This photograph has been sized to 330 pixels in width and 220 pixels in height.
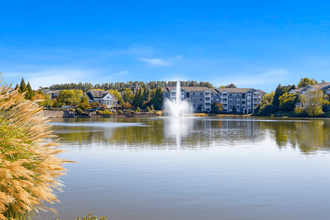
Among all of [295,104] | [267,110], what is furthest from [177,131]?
[267,110]

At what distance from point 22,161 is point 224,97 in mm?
142277

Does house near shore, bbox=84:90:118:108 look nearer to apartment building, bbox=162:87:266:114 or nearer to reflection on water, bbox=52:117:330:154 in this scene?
apartment building, bbox=162:87:266:114

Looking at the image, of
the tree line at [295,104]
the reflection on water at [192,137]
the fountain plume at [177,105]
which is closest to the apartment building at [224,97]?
the fountain plume at [177,105]

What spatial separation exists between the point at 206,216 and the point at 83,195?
3644 millimetres

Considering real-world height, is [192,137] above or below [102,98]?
below

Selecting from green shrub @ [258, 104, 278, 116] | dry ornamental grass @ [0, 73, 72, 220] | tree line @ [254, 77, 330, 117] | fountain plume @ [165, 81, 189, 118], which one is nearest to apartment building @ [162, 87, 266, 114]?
fountain plume @ [165, 81, 189, 118]

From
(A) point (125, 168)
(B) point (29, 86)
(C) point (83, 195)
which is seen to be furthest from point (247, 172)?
(B) point (29, 86)

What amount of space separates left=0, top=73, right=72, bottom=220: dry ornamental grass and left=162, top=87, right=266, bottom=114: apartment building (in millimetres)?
132013

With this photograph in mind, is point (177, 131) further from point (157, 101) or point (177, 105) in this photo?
point (177, 105)

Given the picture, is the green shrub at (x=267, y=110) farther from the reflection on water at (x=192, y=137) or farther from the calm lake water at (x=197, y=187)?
the calm lake water at (x=197, y=187)

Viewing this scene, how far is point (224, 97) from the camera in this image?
14212 centimetres

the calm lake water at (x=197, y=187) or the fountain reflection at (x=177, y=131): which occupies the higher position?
the fountain reflection at (x=177, y=131)

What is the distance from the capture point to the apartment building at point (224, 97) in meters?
138

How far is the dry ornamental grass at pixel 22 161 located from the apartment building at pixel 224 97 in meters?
132
